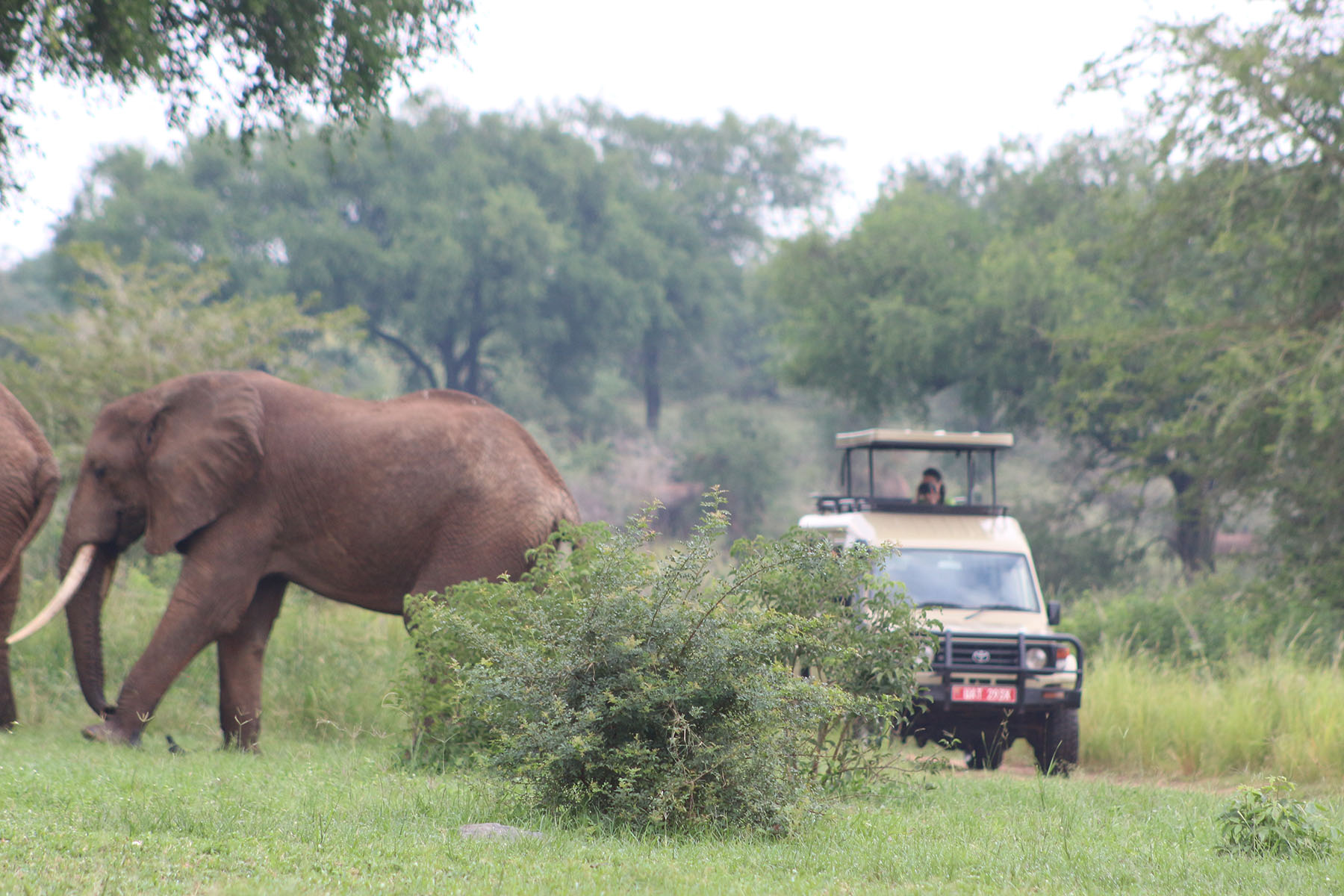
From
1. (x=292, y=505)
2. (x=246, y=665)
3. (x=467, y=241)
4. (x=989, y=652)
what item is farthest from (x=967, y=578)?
(x=467, y=241)

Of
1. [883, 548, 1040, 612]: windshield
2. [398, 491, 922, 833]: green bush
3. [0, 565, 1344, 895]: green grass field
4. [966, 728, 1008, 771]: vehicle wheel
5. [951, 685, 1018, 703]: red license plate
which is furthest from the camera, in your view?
[966, 728, 1008, 771]: vehicle wheel

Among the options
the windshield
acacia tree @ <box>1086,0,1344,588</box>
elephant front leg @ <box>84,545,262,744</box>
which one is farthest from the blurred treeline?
the windshield

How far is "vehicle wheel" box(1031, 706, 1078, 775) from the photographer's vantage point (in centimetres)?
1158

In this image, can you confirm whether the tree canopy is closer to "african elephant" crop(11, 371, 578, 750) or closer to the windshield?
the windshield

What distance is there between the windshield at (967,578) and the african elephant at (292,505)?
350cm

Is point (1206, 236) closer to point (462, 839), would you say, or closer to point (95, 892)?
point (462, 839)

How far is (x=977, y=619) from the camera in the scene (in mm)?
11828

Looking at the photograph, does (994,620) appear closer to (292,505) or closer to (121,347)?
(292,505)

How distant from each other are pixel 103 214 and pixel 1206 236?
37.2 metres

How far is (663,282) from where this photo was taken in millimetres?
52000

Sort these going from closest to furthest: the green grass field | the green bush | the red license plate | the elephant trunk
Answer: the green grass field
the green bush
the elephant trunk
the red license plate

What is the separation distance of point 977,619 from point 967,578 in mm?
518

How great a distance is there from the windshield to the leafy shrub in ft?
16.7

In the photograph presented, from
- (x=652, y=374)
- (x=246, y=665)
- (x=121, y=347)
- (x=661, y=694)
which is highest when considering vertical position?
(x=652, y=374)
